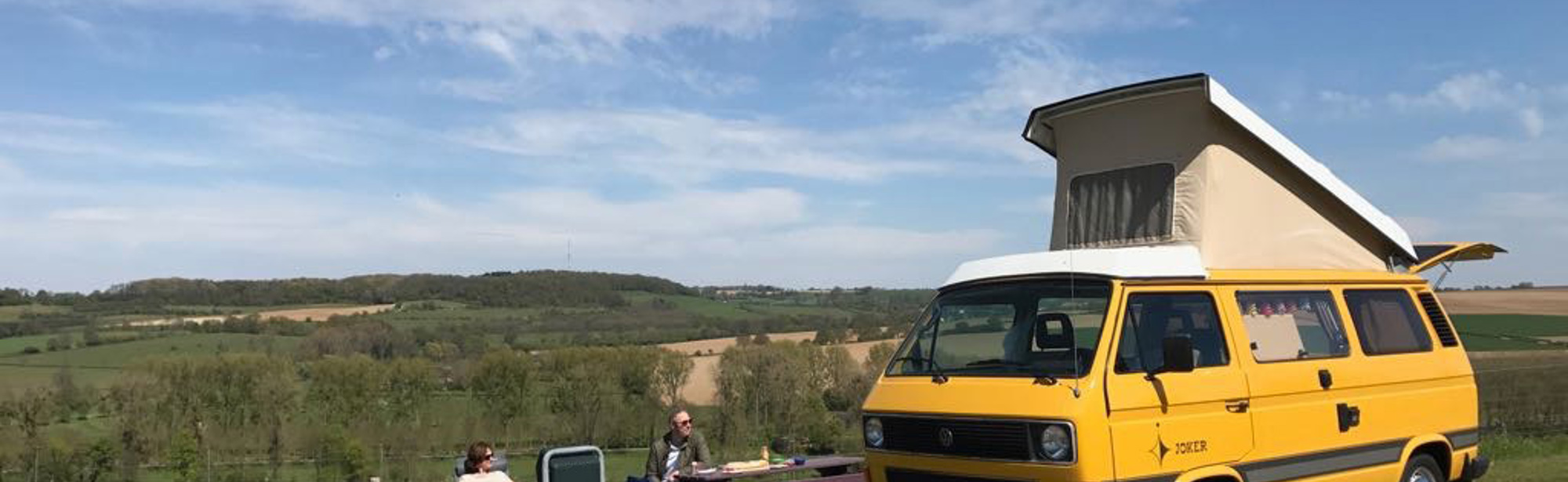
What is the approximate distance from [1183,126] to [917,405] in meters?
3.06

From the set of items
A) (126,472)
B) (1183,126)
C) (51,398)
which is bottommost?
(126,472)

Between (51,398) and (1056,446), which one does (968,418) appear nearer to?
(1056,446)

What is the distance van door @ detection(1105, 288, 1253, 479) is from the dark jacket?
4.93m

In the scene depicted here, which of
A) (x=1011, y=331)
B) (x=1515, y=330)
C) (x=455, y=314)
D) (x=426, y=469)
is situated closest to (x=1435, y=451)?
(x=1011, y=331)

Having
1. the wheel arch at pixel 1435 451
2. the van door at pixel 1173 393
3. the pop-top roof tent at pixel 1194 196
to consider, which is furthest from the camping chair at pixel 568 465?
the wheel arch at pixel 1435 451

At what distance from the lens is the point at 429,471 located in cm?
6278

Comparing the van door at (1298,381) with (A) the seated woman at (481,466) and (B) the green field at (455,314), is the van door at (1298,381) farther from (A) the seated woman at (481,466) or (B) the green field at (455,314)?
(B) the green field at (455,314)

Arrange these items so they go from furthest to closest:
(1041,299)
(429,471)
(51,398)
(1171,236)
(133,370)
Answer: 1. (133,370)
2. (51,398)
3. (429,471)
4. (1171,236)
5. (1041,299)

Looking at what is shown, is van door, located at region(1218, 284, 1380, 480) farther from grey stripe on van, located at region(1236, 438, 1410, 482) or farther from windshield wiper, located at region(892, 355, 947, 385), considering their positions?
windshield wiper, located at region(892, 355, 947, 385)

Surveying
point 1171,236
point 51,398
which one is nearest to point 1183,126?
point 1171,236

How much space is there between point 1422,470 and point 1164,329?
3.01 m

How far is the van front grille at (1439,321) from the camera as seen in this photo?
9.16m

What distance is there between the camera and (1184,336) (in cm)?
704

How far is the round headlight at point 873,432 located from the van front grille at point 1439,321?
474 centimetres
